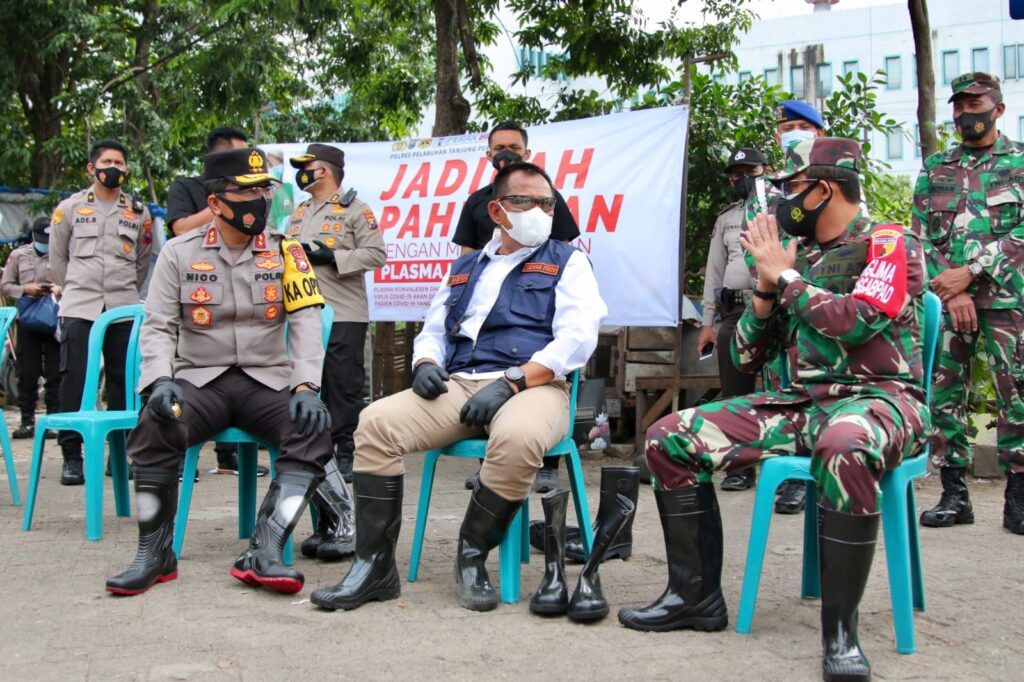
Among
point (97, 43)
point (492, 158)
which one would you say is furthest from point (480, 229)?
point (97, 43)

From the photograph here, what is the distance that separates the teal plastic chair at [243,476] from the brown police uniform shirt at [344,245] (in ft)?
4.74

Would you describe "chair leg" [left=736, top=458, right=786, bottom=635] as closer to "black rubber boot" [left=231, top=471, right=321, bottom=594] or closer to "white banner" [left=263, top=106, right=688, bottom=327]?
"black rubber boot" [left=231, top=471, right=321, bottom=594]

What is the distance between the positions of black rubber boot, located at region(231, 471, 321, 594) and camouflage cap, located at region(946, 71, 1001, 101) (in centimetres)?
356

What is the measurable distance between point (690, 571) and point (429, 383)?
1194mm

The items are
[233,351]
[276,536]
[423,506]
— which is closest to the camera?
[276,536]

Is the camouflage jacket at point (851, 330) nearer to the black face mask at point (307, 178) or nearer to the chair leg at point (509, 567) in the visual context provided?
the chair leg at point (509, 567)

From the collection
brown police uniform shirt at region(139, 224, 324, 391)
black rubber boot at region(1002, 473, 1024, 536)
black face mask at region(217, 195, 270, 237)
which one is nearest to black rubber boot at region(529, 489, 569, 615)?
brown police uniform shirt at region(139, 224, 324, 391)

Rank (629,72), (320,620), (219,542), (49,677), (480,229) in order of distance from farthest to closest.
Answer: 1. (629,72)
2. (480,229)
3. (219,542)
4. (320,620)
5. (49,677)

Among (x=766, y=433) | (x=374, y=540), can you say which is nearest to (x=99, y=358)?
(x=374, y=540)

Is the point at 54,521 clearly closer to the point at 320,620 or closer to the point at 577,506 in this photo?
the point at 320,620

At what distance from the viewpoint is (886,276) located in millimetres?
3396

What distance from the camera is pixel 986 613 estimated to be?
3.85 meters

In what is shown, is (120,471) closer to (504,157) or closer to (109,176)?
(109,176)

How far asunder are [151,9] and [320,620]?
15435mm
